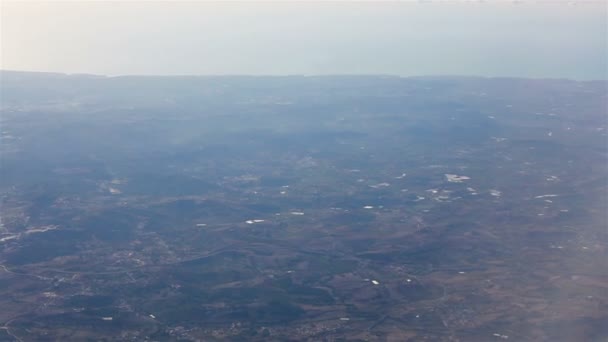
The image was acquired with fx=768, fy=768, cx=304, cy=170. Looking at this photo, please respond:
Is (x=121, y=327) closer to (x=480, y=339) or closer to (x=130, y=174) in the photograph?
(x=480, y=339)

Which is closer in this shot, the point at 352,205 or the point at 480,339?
the point at 480,339

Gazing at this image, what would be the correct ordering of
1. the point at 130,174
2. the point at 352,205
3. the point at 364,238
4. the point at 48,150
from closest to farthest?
the point at 364,238, the point at 352,205, the point at 130,174, the point at 48,150

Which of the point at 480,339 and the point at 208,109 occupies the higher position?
the point at 208,109

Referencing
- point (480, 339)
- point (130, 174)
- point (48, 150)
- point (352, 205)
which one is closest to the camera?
point (480, 339)

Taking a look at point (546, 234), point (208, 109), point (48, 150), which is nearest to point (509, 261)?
point (546, 234)

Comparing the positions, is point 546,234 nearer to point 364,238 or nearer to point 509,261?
point 509,261

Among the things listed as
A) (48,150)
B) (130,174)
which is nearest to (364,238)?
(130,174)
